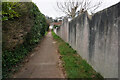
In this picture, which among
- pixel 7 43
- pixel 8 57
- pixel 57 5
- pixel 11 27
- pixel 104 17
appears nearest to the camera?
pixel 104 17

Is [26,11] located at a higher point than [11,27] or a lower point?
higher

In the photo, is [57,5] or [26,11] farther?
[57,5]

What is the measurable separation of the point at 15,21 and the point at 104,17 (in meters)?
4.64

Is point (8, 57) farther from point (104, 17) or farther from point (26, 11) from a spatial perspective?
point (104, 17)

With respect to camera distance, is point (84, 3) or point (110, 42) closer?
point (110, 42)

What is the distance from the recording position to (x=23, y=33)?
4.73 m

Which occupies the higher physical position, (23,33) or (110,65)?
(23,33)

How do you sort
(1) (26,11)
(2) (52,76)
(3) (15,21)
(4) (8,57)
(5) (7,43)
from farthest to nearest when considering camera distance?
(1) (26,11)
(3) (15,21)
(5) (7,43)
(4) (8,57)
(2) (52,76)

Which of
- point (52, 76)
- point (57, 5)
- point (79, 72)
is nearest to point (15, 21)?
point (52, 76)

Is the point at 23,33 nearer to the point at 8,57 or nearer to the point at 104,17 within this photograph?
the point at 8,57

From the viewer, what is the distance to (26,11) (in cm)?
507

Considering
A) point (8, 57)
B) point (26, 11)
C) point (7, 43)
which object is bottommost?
point (8, 57)

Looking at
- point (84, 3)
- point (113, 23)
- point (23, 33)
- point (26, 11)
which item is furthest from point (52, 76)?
point (84, 3)

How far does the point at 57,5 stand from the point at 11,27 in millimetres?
11721
